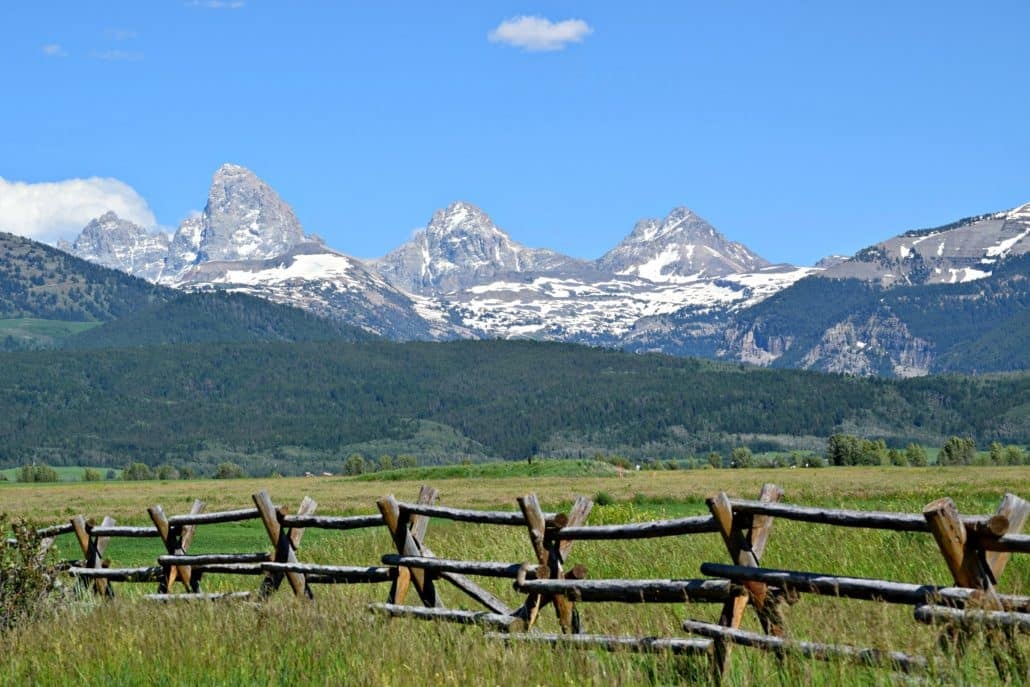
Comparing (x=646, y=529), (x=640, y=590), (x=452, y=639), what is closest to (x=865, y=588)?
(x=640, y=590)

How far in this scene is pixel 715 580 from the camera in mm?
12125

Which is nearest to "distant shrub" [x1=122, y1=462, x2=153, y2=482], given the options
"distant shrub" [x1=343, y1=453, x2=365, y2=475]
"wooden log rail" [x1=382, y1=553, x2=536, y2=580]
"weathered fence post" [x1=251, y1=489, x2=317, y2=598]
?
"distant shrub" [x1=343, y1=453, x2=365, y2=475]

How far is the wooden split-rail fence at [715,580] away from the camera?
10.0 metres

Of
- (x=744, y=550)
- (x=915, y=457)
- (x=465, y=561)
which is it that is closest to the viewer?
(x=744, y=550)

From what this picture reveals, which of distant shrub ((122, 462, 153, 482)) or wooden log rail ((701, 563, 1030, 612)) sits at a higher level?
wooden log rail ((701, 563, 1030, 612))

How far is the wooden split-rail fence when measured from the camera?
1005 cm

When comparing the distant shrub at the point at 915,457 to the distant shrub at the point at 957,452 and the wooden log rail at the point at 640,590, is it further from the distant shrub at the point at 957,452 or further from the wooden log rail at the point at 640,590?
the wooden log rail at the point at 640,590

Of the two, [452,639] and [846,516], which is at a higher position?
[846,516]

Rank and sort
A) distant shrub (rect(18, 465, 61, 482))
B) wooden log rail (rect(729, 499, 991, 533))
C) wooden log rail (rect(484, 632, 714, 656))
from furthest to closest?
1. distant shrub (rect(18, 465, 61, 482))
2. wooden log rail (rect(484, 632, 714, 656))
3. wooden log rail (rect(729, 499, 991, 533))

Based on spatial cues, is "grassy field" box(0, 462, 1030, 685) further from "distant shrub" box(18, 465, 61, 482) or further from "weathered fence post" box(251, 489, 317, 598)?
"distant shrub" box(18, 465, 61, 482)

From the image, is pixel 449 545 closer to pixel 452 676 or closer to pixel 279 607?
pixel 279 607

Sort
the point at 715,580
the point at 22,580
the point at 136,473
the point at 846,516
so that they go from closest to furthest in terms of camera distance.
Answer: the point at 846,516
the point at 715,580
the point at 22,580
the point at 136,473

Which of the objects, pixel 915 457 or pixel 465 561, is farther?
pixel 915 457

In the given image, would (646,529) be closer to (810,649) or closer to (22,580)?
(810,649)
